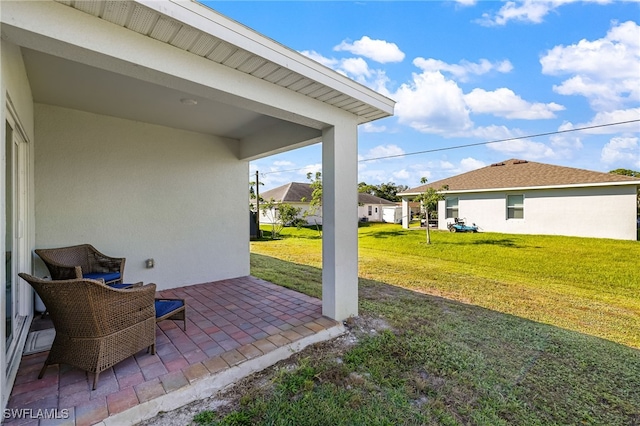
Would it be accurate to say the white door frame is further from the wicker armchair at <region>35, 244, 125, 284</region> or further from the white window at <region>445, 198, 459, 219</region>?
the white window at <region>445, 198, 459, 219</region>

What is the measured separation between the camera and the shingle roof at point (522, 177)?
12625 millimetres

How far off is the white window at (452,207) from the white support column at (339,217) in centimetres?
1456

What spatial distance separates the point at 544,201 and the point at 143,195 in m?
16.3

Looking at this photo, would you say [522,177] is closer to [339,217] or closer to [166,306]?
[339,217]

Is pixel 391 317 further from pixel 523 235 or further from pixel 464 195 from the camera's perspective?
pixel 464 195

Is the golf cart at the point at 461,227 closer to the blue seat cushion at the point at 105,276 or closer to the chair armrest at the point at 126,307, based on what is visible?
the blue seat cushion at the point at 105,276

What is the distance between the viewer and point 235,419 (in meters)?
2.12

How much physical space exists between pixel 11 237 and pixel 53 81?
1.89 metres

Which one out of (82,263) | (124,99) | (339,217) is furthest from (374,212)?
(124,99)

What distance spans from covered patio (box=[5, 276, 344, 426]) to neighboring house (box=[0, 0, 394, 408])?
241 mm

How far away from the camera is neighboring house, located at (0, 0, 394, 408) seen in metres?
2.09

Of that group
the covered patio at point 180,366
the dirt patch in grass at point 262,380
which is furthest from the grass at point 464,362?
the covered patio at point 180,366

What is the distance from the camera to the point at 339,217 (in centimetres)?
378

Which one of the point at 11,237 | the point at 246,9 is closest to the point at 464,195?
the point at 246,9
